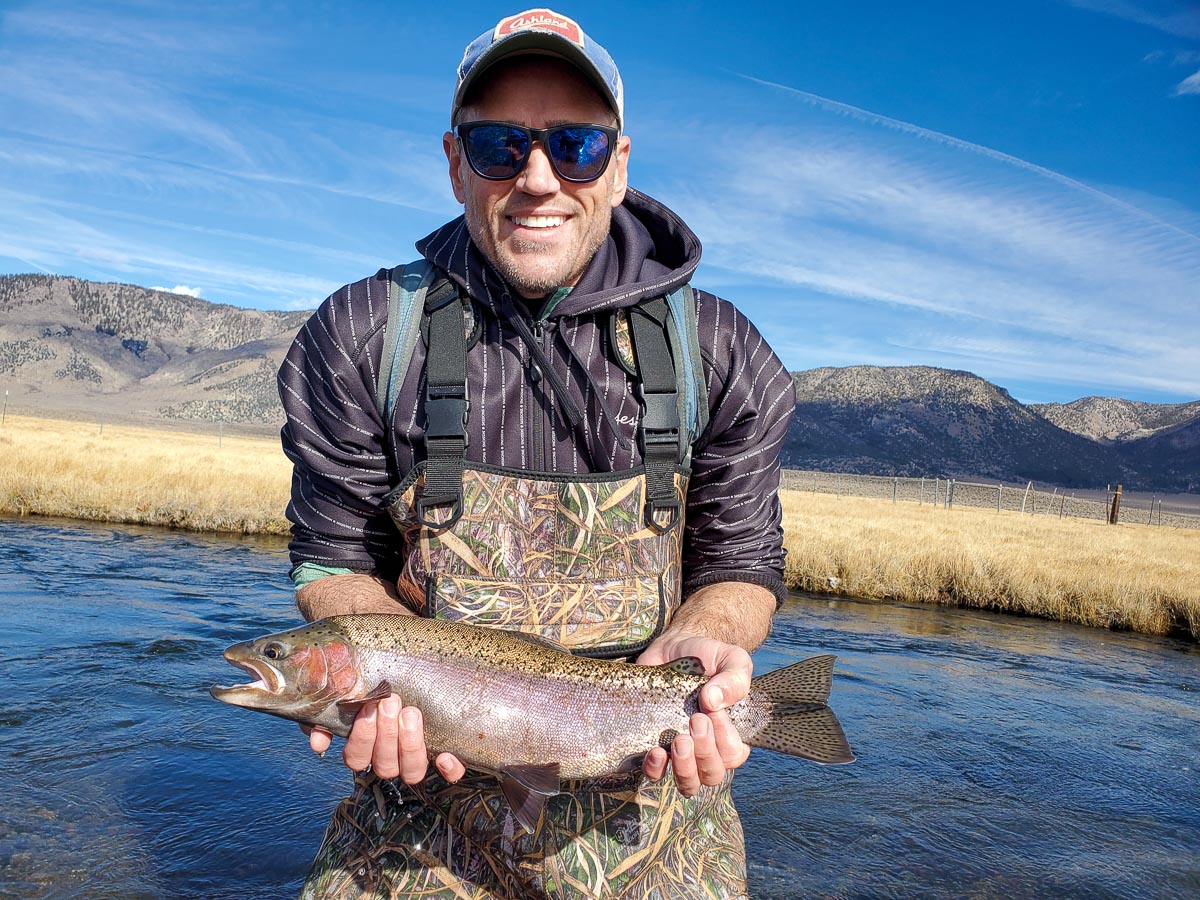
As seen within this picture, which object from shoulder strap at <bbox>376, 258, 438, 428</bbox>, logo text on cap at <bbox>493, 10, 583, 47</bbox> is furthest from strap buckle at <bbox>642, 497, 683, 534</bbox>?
logo text on cap at <bbox>493, 10, 583, 47</bbox>

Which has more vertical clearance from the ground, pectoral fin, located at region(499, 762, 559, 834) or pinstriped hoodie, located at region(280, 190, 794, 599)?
pinstriped hoodie, located at region(280, 190, 794, 599)

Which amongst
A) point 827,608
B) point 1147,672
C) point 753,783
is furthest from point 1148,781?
point 827,608

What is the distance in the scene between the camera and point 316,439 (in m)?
3.54

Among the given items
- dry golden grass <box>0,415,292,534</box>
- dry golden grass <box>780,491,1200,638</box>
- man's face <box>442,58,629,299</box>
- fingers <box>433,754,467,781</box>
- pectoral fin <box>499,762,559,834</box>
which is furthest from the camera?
dry golden grass <box>0,415,292,534</box>

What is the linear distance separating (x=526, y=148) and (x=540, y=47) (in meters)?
0.34

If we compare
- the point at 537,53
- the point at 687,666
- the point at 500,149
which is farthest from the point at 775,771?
the point at 537,53

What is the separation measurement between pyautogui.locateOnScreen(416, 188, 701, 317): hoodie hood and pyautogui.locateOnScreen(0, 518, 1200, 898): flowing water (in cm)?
488

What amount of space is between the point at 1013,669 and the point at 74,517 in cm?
1990

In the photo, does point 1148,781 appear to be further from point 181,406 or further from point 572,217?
point 181,406

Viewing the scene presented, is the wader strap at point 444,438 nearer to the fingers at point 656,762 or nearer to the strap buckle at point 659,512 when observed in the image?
the strap buckle at point 659,512

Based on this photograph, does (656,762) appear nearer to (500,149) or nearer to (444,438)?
(444,438)

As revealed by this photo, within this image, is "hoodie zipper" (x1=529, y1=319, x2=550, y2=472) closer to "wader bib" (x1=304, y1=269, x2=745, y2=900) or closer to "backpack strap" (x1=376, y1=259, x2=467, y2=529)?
"wader bib" (x1=304, y1=269, x2=745, y2=900)

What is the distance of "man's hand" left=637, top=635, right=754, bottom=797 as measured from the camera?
298 cm

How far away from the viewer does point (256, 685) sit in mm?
3098
